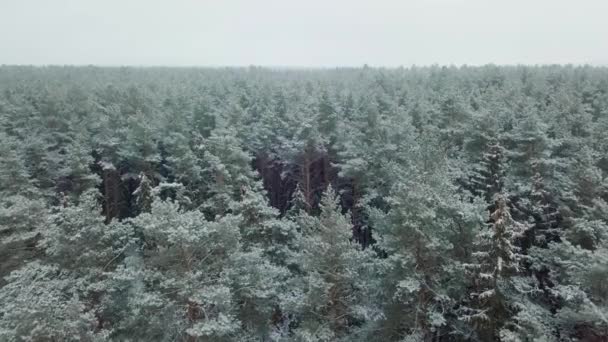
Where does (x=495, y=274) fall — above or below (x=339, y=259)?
above

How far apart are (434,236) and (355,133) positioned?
51.5ft

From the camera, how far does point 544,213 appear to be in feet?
65.0

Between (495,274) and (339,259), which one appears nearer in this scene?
(495,274)

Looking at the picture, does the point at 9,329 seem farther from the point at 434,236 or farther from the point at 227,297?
the point at 434,236

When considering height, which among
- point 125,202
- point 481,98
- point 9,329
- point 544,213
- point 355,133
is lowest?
point 125,202

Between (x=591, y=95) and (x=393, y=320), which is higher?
(x=591, y=95)

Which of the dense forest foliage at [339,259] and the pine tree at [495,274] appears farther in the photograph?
the dense forest foliage at [339,259]

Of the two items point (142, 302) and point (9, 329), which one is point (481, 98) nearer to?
point (142, 302)

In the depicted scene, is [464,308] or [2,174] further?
[2,174]

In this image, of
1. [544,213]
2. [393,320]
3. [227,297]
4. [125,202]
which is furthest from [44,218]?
[544,213]

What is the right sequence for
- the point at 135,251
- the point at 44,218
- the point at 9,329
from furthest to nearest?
the point at 44,218 < the point at 135,251 < the point at 9,329

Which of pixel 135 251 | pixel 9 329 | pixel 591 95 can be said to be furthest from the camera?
pixel 591 95

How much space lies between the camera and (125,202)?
109 ft

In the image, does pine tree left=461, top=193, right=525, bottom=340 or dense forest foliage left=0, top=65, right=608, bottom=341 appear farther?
dense forest foliage left=0, top=65, right=608, bottom=341
